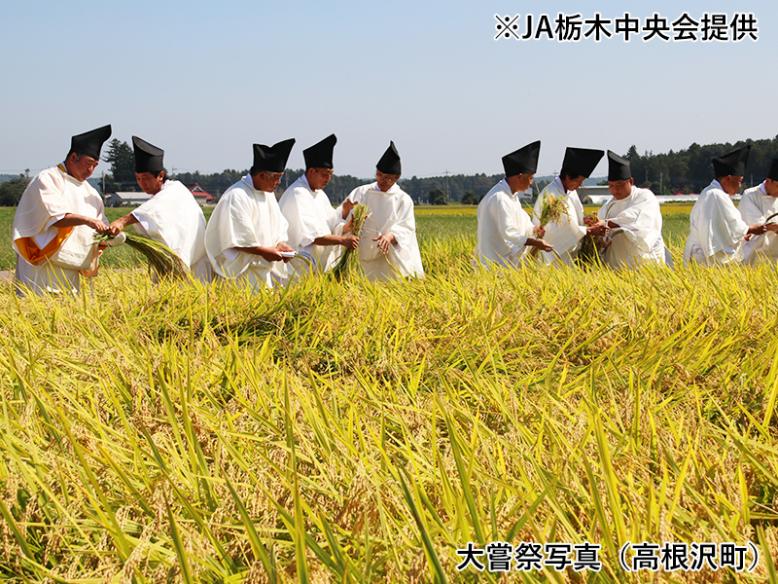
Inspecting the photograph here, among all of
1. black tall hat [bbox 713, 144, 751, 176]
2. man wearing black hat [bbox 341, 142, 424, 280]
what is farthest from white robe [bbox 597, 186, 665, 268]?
man wearing black hat [bbox 341, 142, 424, 280]

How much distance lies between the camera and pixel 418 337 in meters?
3.74

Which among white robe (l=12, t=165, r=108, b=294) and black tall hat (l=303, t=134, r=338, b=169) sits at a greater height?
black tall hat (l=303, t=134, r=338, b=169)

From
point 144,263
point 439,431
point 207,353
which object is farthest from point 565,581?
point 144,263

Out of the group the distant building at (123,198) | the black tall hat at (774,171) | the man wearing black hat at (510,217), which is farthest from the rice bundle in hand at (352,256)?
the distant building at (123,198)

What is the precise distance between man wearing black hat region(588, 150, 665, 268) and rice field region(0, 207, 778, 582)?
2.95 metres

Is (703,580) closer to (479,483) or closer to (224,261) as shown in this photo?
(479,483)

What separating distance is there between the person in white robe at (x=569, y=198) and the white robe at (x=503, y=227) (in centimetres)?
21

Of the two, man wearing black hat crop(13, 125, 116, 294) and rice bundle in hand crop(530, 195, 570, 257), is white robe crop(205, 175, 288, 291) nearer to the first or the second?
man wearing black hat crop(13, 125, 116, 294)

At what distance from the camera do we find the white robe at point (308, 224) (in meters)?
6.62

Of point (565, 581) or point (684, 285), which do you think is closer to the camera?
point (565, 581)

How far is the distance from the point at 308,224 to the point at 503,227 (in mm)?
1722

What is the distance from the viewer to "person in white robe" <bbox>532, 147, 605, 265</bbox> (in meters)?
7.29

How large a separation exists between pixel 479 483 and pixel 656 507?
39 cm

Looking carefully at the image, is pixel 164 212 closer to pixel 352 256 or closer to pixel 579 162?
pixel 352 256
